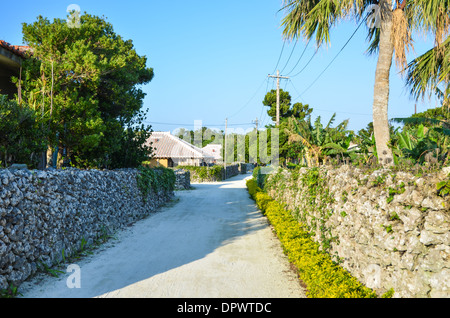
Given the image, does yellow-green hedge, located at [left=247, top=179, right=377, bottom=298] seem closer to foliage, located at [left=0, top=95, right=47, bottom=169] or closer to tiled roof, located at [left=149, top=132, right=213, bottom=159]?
foliage, located at [left=0, top=95, right=47, bottom=169]

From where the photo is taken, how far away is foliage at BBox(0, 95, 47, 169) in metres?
7.80

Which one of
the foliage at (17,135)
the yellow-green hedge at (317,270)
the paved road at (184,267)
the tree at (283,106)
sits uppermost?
the tree at (283,106)

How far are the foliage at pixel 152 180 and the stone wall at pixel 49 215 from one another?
2.72 m

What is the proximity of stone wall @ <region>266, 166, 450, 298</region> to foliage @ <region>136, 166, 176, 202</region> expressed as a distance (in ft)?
28.4

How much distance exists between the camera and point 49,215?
21.1 feet

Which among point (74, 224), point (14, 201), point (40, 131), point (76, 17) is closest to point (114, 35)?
point (76, 17)

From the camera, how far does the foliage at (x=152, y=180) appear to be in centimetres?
1335

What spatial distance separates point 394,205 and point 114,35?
15449mm

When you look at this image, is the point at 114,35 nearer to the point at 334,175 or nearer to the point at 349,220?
the point at 334,175

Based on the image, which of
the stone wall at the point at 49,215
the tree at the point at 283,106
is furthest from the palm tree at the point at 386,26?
the tree at the point at 283,106

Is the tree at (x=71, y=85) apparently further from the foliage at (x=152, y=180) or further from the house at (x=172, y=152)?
the house at (x=172, y=152)

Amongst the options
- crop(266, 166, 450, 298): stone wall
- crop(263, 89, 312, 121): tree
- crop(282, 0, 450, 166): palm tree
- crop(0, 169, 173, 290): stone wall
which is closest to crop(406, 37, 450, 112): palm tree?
crop(282, 0, 450, 166): palm tree

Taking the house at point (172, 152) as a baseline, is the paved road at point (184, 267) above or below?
below
